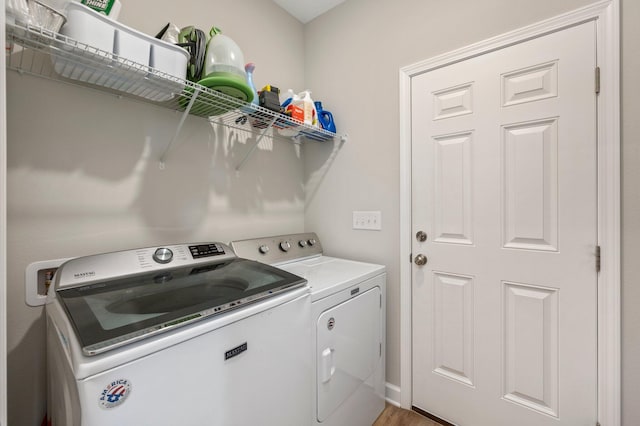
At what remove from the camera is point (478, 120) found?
1.49 metres

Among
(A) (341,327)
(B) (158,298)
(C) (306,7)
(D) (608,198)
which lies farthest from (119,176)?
(D) (608,198)

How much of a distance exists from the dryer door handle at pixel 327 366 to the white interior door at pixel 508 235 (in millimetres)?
679

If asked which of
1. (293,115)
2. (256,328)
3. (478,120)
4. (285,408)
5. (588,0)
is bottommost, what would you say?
(285,408)

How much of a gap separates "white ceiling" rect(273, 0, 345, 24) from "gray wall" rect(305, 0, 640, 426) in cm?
5

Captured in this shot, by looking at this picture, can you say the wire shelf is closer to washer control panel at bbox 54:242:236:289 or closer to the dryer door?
washer control panel at bbox 54:242:236:289

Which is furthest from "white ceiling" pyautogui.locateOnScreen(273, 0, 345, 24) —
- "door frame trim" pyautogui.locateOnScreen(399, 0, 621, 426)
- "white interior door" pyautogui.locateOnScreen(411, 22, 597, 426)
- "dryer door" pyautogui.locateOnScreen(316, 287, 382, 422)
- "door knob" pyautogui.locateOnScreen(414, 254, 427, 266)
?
"dryer door" pyautogui.locateOnScreen(316, 287, 382, 422)

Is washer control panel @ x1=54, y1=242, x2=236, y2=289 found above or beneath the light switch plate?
beneath

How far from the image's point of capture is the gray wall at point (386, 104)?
1.16 m

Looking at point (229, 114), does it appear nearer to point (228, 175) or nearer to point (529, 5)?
point (228, 175)

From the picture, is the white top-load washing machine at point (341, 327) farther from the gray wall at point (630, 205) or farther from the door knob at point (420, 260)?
the gray wall at point (630, 205)

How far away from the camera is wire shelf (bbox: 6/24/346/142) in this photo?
0.91 meters

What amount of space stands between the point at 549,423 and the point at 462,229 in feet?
3.27

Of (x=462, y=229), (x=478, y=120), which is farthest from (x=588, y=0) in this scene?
(x=462, y=229)

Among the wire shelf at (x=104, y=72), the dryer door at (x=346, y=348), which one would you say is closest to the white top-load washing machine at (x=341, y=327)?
the dryer door at (x=346, y=348)
